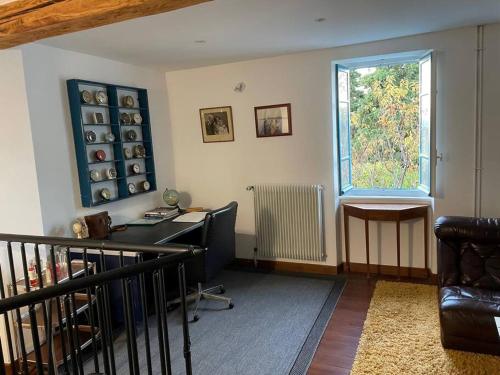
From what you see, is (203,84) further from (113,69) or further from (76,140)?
(76,140)

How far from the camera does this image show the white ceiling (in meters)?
2.44

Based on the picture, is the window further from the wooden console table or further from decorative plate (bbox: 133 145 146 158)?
decorative plate (bbox: 133 145 146 158)

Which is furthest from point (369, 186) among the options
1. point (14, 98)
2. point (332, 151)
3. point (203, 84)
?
point (14, 98)

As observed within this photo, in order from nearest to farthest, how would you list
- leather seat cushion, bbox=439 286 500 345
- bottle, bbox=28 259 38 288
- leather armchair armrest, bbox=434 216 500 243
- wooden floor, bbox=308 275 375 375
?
leather seat cushion, bbox=439 286 500 345
wooden floor, bbox=308 275 375 375
bottle, bbox=28 259 38 288
leather armchair armrest, bbox=434 216 500 243

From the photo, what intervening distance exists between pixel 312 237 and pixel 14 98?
9.66ft

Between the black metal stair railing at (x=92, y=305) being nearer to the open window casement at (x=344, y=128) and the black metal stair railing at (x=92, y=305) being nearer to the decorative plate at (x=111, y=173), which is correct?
the decorative plate at (x=111, y=173)

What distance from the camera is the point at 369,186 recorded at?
4133 mm

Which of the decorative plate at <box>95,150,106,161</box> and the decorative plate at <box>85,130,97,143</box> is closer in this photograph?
the decorative plate at <box>85,130,97,143</box>

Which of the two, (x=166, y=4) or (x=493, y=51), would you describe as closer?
(x=166, y=4)

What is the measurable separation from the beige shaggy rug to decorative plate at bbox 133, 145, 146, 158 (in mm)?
2671

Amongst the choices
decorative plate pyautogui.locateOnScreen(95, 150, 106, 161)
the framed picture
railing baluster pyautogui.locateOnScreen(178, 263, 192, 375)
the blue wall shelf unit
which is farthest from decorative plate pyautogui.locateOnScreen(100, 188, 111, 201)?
railing baluster pyautogui.locateOnScreen(178, 263, 192, 375)

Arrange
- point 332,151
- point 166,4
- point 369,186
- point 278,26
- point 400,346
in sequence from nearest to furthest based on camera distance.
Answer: point 166,4 → point 400,346 → point 278,26 → point 332,151 → point 369,186

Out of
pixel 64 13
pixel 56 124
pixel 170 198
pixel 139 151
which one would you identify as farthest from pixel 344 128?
pixel 64 13

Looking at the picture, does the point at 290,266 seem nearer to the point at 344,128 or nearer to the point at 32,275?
the point at 344,128
